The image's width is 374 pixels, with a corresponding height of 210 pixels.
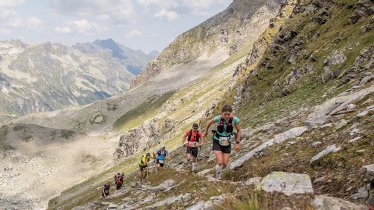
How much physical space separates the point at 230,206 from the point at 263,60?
2115 inches

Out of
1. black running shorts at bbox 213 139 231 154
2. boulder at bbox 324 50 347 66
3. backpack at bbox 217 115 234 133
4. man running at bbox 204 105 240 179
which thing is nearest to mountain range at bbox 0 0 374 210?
boulder at bbox 324 50 347 66

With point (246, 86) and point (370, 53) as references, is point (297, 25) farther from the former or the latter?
point (370, 53)

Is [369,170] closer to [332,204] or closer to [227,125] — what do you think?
[332,204]

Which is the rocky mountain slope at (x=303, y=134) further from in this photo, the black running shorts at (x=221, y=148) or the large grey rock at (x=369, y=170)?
the black running shorts at (x=221, y=148)

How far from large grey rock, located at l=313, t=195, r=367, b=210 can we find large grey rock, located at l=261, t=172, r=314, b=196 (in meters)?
1.08

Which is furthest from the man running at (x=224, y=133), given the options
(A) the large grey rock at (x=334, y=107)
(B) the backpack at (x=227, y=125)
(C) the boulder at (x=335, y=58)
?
(C) the boulder at (x=335, y=58)

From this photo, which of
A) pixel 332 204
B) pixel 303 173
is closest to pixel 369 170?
pixel 332 204

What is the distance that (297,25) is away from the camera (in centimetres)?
5812

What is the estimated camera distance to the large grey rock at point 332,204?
9.50 m

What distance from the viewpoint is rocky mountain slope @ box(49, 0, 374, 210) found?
1145 centimetres

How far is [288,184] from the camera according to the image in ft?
38.5

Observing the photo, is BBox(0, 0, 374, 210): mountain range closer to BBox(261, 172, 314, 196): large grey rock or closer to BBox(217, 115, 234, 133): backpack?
BBox(261, 172, 314, 196): large grey rock

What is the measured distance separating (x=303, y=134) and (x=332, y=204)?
10.8 m

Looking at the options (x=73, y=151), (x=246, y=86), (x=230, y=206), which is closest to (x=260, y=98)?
(x=246, y=86)
